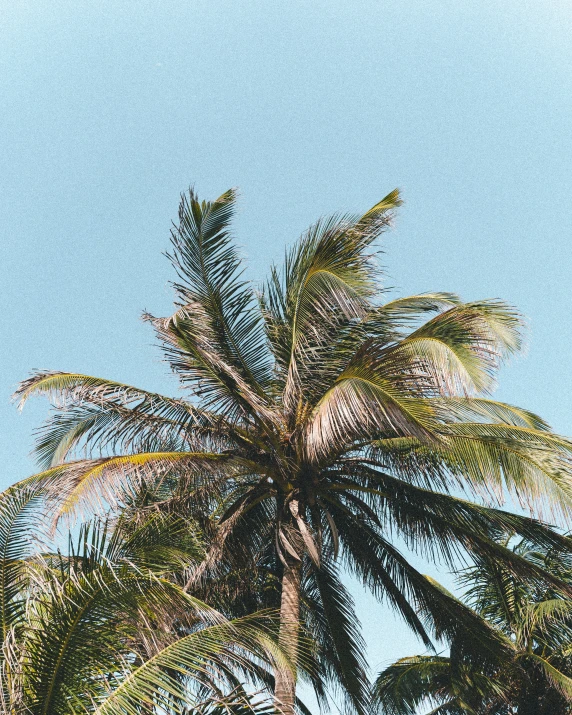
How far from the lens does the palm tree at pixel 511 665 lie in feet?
38.8

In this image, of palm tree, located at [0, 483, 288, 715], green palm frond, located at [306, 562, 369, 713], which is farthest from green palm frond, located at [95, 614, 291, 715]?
green palm frond, located at [306, 562, 369, 713]

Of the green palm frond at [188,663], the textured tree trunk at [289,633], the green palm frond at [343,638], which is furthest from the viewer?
the green palm frond at [343,638]

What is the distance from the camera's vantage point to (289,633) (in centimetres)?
838

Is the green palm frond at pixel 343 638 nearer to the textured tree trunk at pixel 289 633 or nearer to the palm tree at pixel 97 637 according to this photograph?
the textured tree trunk at pixel 289 633

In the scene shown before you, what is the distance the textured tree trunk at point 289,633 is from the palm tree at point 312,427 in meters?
0.03

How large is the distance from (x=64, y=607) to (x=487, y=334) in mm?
5970

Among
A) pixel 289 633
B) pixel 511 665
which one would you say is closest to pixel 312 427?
pixel 289 633

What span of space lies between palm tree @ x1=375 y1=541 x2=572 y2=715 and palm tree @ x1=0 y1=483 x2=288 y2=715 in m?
5.02

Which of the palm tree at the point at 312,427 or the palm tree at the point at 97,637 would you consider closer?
the palm tree at the point at 97,637

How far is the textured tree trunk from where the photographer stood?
823cm

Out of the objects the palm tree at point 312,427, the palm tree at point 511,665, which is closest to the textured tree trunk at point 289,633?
the palm tree at point 312,427

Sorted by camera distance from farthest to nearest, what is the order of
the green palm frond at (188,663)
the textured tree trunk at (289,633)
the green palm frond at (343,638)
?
the green palm frond at (343,638) → the textured tree trunk at (289,633) → the green palm frond at (188,663)

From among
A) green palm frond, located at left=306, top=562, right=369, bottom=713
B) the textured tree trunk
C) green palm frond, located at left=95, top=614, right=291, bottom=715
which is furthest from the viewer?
green palm frond, located at left=306, top=562, right=369, bottom=713

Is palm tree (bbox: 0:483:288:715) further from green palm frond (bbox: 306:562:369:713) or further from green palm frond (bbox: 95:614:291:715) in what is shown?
green palm frond (bbox: 306:562:369:713)
